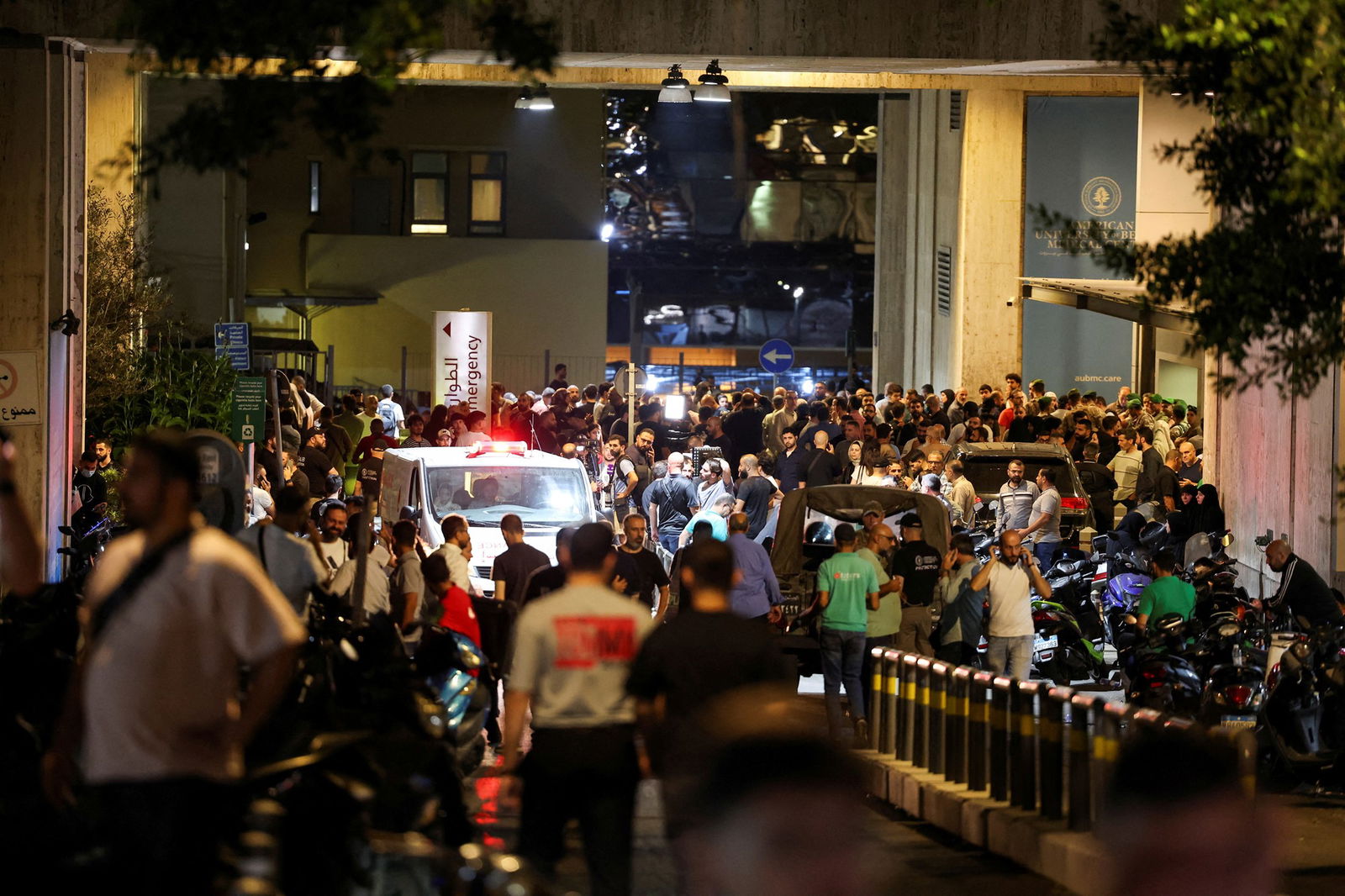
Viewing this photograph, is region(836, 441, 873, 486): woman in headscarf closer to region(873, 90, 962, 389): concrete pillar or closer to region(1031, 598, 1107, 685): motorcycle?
region(1031, 598, 1107, 685): motorcycle

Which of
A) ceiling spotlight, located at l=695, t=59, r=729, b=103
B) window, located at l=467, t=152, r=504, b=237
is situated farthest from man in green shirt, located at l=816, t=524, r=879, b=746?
window, located at l=467, t=152, r=504, b=237

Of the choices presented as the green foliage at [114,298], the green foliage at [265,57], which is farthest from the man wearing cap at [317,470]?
the green foliage at [265,57]

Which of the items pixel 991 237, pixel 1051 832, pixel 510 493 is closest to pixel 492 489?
pixel 510 493

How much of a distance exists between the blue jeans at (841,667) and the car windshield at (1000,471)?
8.27 meters

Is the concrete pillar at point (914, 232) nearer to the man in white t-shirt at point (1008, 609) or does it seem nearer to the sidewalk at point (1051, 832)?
the man in white t-shirt at point (1008, 609)

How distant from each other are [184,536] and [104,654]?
39cm

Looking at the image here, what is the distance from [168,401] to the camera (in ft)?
78.8

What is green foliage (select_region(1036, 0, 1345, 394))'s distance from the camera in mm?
8477

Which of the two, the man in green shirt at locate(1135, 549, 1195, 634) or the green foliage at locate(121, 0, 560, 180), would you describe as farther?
the man in green shirt at locate(1135, 549, 1195, 634)

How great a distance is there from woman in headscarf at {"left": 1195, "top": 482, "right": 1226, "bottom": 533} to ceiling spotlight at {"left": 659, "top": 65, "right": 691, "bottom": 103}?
7321mm

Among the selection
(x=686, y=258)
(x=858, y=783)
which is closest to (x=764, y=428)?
(x=858, y=783)

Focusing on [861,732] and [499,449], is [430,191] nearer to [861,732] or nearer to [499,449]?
[499,449]

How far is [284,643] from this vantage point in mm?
5406

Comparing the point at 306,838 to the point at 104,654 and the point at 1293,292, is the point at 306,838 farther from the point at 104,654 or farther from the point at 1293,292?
the point at 1293,292
